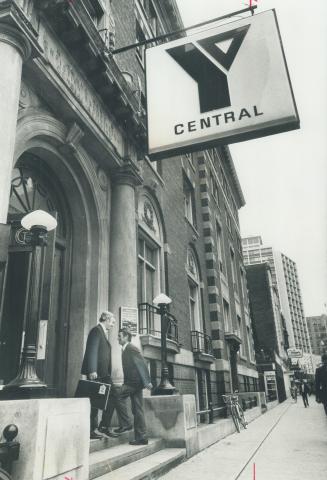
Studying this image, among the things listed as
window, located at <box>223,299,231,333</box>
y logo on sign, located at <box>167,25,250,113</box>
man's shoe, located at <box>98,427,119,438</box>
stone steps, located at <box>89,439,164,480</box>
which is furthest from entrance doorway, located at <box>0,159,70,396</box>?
window, located at <box>223,299,231,333</box>

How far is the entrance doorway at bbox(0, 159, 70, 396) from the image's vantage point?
625 cm

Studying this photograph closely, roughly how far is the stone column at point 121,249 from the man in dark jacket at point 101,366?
61.0 inches

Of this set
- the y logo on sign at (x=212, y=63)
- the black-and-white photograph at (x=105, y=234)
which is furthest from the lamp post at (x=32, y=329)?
the y logo on sign at (x=212, y=63)

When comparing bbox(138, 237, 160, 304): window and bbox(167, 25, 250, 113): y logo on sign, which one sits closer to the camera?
bbox(167, 25, 250, 113): y logo on sign

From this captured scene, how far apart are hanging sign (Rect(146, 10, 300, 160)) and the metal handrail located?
9665 millimetres

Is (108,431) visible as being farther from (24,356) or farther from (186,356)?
(186,356)

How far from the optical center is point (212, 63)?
279 inches

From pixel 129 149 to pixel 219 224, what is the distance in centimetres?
1375

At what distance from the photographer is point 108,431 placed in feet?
21.5

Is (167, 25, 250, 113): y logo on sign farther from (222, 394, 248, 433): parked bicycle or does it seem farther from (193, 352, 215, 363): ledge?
(193, 352, 215, 363): ledge

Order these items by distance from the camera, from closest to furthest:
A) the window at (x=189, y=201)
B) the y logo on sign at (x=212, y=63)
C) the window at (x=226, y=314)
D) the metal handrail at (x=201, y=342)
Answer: the y logo on sign at (x=212, y=63) < the metal handrail at (x=201, y=342) < the window at (x=189, y=201) < the window at (x=226, y=314)

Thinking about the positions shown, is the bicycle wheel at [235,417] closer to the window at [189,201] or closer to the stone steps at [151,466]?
the stone steps at [151,466]

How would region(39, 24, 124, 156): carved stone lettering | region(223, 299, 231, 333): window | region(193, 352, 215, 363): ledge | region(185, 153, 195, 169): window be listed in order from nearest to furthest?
1. region(39, 24, 124, 156): carved stone lettering
2. region(193, 352, 215, 363): ledge
3. region(185, 153, 195, 169): window
4. region(223, 299, 231, 333): window

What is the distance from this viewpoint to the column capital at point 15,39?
596 cm
